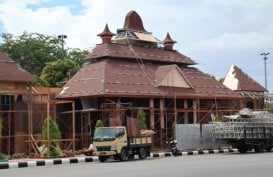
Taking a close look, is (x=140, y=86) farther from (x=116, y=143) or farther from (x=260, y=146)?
(x=116, y=143)

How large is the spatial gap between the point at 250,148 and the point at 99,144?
9.80m

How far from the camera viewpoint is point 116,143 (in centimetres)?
2402

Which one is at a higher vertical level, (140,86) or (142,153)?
(140,86)

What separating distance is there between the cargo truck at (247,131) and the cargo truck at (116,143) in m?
5.63

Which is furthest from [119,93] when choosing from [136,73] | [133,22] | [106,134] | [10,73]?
[133,22]

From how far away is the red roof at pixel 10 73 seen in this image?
30166 mm

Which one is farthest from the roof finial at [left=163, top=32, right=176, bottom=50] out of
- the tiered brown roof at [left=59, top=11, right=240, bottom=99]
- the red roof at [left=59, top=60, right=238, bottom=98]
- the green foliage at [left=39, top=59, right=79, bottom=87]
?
the green foliage at [left=39, top=59, right=79, bottom=87]

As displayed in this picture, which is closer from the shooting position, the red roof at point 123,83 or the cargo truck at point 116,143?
the cargo truck at point 116,143

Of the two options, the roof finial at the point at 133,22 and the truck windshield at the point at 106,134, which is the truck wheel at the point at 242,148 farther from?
the roof finial at the point at 133,22

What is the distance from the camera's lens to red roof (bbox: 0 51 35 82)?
30166 millimetres

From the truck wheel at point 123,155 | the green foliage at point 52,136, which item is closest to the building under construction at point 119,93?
the green foliage at point 52,136

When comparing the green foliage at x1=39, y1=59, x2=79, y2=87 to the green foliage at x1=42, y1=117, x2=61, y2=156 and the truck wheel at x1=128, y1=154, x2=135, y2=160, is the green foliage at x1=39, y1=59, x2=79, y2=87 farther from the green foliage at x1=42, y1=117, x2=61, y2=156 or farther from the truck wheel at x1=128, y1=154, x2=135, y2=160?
the truck wheel at x1=128, y1=154, x2=135, y2=160

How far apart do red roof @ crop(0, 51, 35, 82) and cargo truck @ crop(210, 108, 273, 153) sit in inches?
443

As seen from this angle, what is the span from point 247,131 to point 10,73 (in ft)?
45.1
